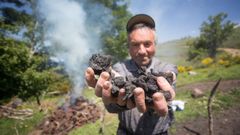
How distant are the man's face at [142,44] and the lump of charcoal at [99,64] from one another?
0.62 meters

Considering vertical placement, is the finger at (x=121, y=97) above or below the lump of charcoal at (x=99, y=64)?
below

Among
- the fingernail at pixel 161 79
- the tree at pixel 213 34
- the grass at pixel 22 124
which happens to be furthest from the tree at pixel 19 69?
the tree at pixel 213 34

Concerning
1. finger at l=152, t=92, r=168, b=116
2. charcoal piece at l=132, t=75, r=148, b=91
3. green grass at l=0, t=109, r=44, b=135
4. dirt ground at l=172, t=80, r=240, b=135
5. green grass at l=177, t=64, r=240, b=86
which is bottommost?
green grass at l=0, t=109, r=44, b=135

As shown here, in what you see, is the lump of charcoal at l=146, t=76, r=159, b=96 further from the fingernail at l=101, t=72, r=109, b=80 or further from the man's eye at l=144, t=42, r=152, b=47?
the man's eye at l=144, t=42, r=152, b=47

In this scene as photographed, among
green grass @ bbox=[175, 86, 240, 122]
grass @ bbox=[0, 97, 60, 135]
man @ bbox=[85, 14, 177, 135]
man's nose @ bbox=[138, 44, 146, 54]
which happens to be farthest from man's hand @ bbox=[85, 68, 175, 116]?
grass @ bbox=[0, 97, 60, 135]

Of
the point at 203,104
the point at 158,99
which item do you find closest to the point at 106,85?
the point at 158,99

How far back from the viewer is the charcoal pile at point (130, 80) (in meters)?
1.35

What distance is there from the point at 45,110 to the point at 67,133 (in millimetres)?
5094

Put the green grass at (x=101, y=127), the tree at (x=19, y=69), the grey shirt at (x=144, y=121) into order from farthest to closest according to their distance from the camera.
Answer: the tree at (x=19, y=69), the green grass at (x=101, y=127), the grey shirt at (x=144, y=121)

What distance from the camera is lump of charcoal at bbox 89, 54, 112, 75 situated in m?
1.55

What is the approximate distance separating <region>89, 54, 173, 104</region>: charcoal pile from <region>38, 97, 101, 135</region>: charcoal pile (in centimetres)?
805

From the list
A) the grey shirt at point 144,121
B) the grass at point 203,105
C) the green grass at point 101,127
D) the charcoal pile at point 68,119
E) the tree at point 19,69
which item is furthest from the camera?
the tree at point 19,69

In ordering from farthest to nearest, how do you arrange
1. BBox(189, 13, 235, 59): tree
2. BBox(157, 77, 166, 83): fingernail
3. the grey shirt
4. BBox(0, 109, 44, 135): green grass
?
BBox(189, 13, 235, 59): tree → BBox(0, 109, 44, 135): green grass → the grey shirt → BBox(157, 77, 166, 83): fingernail

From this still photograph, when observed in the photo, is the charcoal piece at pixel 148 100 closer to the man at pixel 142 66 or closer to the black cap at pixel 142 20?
the man at pixel 142 66
